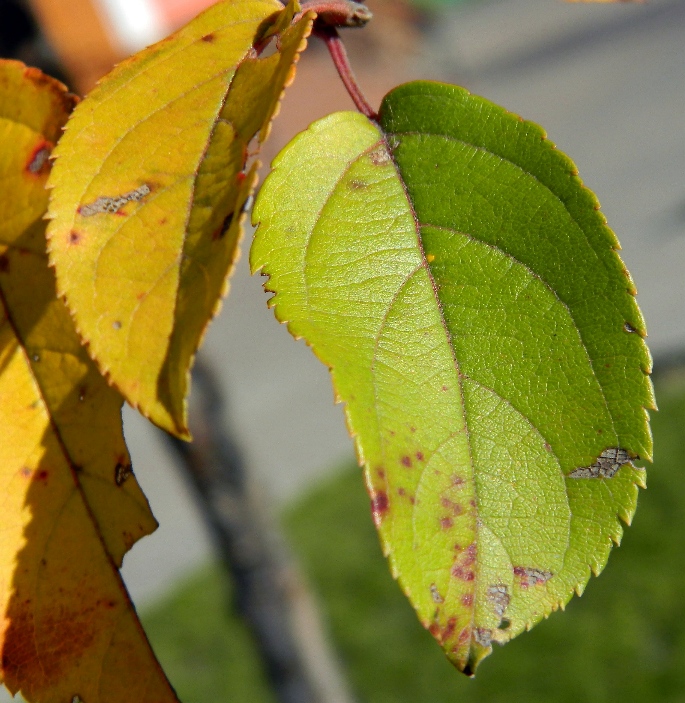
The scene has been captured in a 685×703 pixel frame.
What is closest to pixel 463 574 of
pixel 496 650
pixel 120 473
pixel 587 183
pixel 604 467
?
pixel 604 467

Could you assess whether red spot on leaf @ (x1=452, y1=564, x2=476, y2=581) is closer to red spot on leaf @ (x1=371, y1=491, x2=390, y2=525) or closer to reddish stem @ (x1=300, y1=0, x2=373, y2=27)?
red spot on leaf @ (x1=371, y1=491, x2=390, y2=525)

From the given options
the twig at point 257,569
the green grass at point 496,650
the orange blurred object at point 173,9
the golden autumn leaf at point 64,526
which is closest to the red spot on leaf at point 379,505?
the golden autumn leaf at point 64,526

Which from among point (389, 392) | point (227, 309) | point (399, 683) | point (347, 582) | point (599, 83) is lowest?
point (399, 683)

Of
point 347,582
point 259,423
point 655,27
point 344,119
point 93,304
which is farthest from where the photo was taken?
point 655,27

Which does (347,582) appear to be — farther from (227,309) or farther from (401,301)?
(227,309)

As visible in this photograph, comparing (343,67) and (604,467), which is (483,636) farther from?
(343,67)

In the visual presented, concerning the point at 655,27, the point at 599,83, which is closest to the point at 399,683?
the point at 599,83

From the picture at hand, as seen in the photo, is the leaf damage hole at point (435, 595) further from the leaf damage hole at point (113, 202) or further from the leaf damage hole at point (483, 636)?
the leaf damage hole at point (113, 202)
